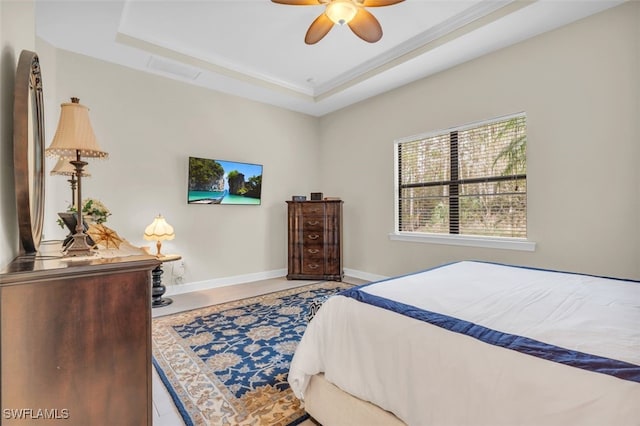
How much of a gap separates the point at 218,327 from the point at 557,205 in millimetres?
3554

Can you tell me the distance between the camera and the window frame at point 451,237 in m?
3.35

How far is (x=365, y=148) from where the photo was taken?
4.97 m

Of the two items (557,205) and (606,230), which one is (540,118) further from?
(606,230)

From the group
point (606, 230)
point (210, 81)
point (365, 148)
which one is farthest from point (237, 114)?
point (606, 230)

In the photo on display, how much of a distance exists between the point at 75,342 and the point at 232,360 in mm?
1547

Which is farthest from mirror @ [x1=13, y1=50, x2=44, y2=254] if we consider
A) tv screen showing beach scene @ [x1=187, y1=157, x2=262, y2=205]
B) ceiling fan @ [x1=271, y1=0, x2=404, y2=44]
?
tv screen showing beach scene @ [x1=187, y1=157, x2=262, y2=205]

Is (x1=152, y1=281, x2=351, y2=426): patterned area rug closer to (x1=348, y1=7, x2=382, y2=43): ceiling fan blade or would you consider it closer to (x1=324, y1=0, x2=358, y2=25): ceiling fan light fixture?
(x1=324, y1=0, x2=358, y2=25): ceiling fan light fixture

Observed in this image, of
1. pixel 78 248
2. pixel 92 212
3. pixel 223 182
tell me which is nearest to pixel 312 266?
pixel 223 182

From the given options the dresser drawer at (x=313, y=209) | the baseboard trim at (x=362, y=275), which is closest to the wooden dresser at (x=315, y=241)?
the dresser drawer at (x=313, y=209)

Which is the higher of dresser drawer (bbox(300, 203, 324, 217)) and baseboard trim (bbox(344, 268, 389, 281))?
dresser drawer (bbox(300, 203, 324, 217))

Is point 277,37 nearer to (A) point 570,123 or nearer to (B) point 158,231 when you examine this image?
(B) point 158,231

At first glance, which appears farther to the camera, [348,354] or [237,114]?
[237,114]

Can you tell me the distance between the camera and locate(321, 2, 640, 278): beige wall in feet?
8.82

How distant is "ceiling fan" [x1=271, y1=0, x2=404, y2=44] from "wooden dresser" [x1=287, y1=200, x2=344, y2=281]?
263 centimetres
